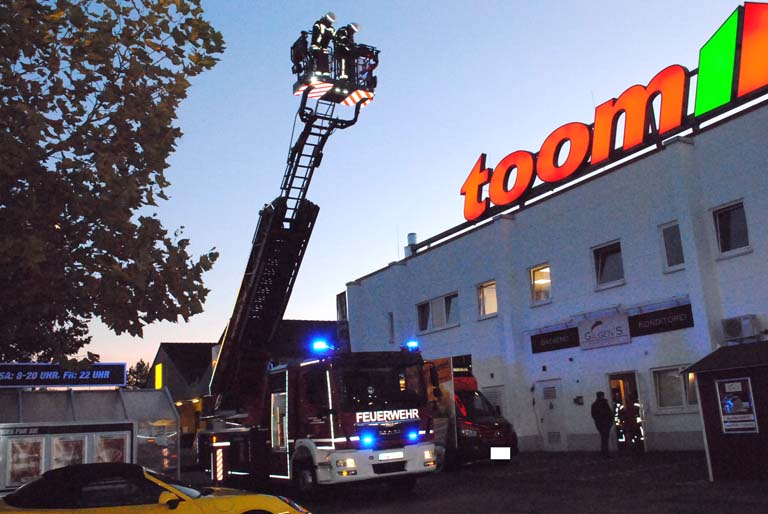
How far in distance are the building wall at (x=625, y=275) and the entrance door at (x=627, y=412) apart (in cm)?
24

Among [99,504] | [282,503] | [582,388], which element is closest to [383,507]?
[282,503]

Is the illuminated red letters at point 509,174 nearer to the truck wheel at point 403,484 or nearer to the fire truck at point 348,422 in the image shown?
the fire truck at point 348,422

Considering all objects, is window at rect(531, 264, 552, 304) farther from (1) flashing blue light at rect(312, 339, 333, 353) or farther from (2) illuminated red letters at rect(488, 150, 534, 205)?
(1) flashing blue light at rect(312, 339, 333, 353)

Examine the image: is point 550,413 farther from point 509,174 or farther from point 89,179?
point 89,179

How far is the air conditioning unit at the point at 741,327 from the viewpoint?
16.9 m

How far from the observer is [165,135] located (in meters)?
7.62

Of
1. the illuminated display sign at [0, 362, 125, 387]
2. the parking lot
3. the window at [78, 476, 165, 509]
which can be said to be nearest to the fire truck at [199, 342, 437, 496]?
the parking lot

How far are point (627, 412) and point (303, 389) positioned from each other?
9.83 m

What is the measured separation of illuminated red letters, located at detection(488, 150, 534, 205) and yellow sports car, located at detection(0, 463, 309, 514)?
17.9 metres

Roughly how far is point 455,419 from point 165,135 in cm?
1321

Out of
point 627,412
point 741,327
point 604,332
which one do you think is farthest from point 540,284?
point 741,327

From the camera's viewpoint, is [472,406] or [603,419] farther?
Result: [472,406]

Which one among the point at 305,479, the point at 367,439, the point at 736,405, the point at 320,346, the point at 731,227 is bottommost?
the point at 305,479

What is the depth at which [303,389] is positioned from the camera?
14094 mm
